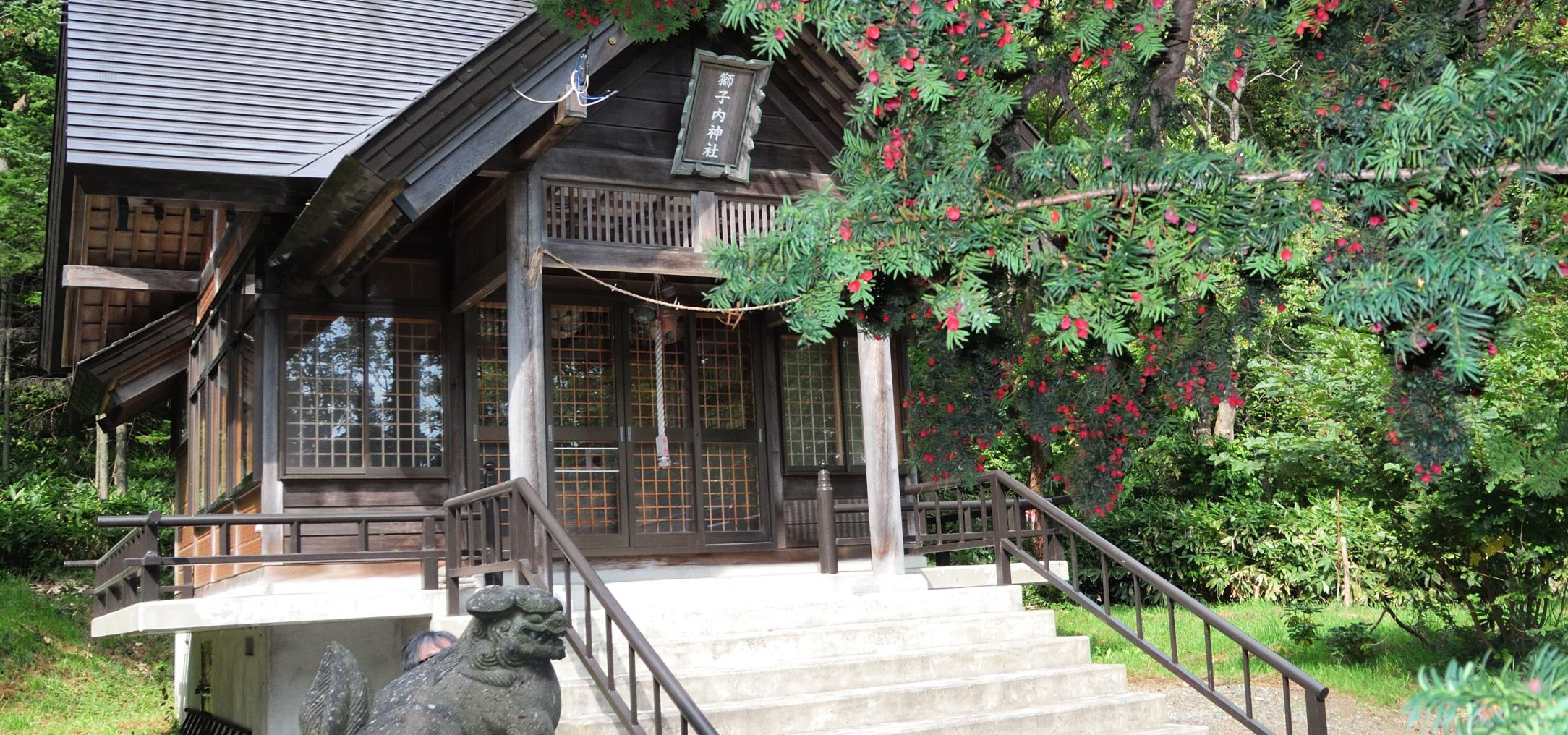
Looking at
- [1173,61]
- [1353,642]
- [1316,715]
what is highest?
[1173,61]

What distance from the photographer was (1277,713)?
9.71 metres

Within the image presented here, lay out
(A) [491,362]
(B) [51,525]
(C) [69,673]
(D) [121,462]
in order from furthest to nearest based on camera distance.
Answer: (D) [121,462] → (B) [51,525] → (C) [69,673] → (A) [491,362]

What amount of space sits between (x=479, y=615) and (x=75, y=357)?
1185 cm

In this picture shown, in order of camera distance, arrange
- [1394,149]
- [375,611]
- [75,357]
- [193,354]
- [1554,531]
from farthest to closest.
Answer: [75,357] < [193,354] < [1554,531] < [375,611] < [1394,149]

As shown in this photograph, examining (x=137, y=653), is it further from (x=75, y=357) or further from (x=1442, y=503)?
(x=1442, y=503)

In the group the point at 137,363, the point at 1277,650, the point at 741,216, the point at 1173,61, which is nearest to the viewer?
the point at 1173,61

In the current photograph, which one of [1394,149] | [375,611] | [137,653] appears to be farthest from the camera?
[137,653]

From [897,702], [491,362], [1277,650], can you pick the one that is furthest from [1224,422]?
[897,702]

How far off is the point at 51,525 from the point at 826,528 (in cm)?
1414

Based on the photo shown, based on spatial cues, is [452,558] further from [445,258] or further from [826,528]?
[826,528]

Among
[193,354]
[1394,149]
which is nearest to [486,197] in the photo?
[193,354]

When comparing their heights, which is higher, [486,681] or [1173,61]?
[1173,61]

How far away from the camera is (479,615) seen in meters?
4.23

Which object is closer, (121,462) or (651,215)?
(651,215)
